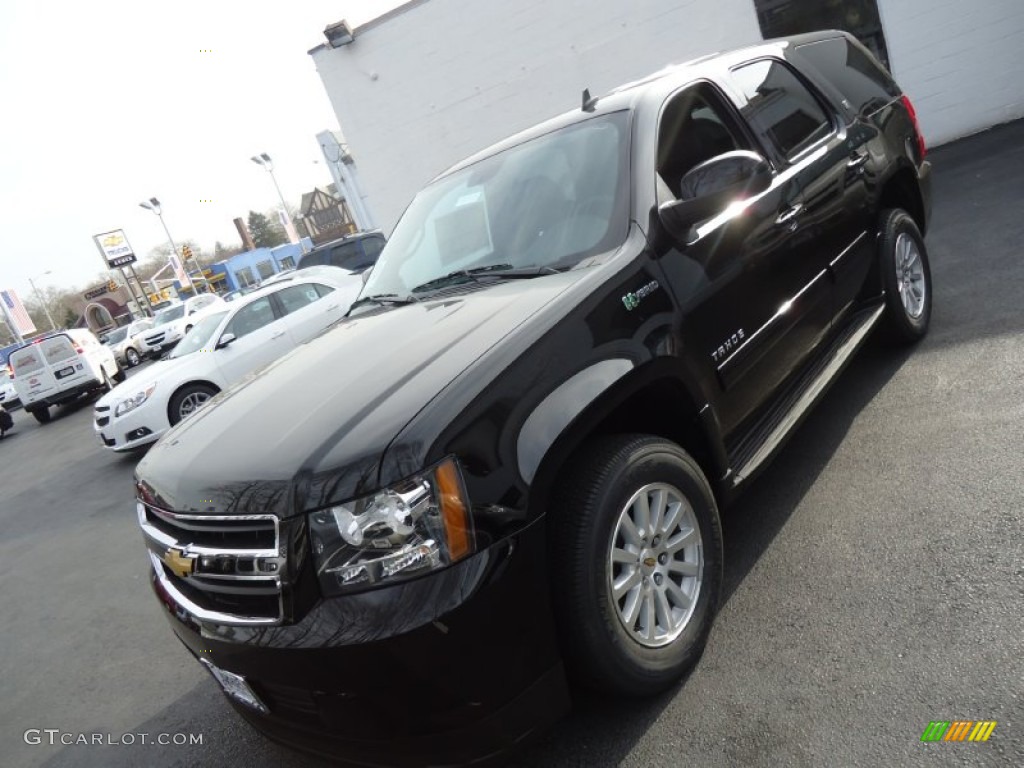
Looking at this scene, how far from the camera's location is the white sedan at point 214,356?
348 inches

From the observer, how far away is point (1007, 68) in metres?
11.6

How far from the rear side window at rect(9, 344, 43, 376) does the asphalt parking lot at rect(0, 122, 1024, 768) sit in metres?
14.7

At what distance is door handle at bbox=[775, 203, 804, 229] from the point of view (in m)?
3.17

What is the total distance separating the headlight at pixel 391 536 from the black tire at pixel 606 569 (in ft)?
1.13

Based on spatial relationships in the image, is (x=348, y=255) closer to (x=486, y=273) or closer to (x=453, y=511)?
(x=486, y=273)

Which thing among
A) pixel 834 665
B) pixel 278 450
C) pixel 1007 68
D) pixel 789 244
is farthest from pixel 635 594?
pixel 1007 68

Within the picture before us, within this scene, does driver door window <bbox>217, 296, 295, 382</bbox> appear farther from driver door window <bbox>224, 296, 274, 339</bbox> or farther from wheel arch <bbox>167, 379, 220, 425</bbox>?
wheel arch <bbox>167, 379, 220, 425</bbox>

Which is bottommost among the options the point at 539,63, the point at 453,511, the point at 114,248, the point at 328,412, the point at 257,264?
the point at 453,511

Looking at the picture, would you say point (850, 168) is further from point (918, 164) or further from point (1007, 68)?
point (1007, 68)

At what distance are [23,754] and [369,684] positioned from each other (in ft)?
8.92

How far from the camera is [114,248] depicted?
57.2 m

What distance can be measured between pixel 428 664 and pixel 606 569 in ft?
1.97

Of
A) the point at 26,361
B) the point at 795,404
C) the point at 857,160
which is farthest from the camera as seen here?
the point at 26,361

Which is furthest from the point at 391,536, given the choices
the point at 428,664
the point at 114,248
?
the point at 114,248
